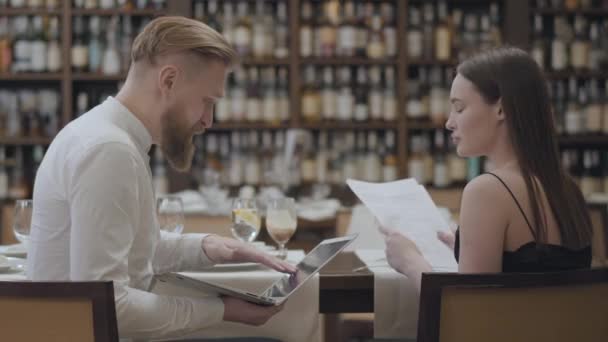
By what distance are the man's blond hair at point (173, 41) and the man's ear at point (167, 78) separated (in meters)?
0.02

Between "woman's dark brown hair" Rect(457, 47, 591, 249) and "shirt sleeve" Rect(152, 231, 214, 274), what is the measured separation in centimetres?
64

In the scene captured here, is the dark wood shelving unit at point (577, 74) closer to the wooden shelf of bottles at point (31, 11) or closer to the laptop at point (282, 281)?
the wooden shelf of bottles at point (31, 11)

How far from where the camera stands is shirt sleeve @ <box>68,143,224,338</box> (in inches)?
48.7

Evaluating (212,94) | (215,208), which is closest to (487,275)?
(212,94)

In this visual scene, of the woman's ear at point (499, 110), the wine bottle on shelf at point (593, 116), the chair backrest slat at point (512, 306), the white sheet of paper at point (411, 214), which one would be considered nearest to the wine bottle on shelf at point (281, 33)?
the wine bottle on shelf at point (593, 116)

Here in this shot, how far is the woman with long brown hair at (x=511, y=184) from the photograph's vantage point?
134 centimetres

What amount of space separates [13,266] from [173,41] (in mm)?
634

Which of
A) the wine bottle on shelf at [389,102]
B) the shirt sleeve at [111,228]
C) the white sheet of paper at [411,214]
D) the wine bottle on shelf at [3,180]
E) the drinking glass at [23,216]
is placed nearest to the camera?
the shirt sleeve at [111,228]

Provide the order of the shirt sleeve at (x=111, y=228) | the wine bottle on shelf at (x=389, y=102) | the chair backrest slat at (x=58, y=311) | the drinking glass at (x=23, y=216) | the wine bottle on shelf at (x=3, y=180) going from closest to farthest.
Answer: the chair backrest slat at (x=58, y=311) < the shirt sleeve at (x=111, y=228) < the drinking glass at (x=23, y=216) < the wine bottle on shelf at (x=3, y=180) < the wine bottle on shelf at (x=389, y=102)

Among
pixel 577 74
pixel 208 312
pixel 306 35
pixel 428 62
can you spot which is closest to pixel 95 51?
pixel 306 35

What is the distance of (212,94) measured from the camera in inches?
60.7

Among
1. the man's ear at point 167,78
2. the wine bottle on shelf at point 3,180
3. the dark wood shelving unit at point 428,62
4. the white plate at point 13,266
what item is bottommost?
the wine bottle on shelf at point 3,180

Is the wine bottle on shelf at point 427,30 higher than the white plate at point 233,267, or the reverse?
the wine bottle on shelf at point 427,30

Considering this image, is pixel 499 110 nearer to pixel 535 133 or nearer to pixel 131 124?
pixel 535 133
